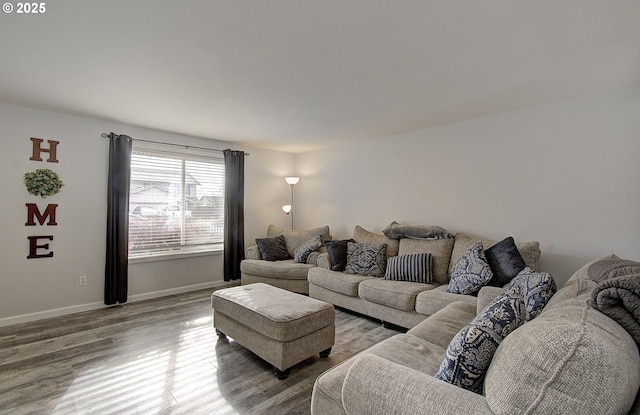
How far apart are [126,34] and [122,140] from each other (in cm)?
241

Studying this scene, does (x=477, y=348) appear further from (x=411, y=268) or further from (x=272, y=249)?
(x=272, y=249)

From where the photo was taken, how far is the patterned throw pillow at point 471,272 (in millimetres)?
2811

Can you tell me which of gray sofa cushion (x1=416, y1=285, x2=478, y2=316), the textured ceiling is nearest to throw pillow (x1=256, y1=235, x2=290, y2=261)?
the textured ceiling

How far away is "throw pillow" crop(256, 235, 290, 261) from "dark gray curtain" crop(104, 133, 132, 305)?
5.90 feet

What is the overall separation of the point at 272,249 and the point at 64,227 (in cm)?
261

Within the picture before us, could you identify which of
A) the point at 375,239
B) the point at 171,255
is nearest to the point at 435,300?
the point at 375,239

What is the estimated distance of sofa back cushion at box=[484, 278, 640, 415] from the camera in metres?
0.73

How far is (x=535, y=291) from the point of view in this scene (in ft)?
4.69

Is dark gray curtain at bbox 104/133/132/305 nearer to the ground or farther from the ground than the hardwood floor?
farther from the ground

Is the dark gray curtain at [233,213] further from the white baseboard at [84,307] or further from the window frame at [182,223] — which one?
the white baseboard at [84,307]

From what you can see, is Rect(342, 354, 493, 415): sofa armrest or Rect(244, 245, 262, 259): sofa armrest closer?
Rect(342, 354, 493, 415): sofa armrest

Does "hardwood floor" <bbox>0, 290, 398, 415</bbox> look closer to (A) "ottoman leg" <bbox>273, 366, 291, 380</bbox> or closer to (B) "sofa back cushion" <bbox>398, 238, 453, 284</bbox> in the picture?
(A) "ottoman leg" <bbox>273, 366, 291, 380</bbox>

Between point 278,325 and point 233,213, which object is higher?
point 233,213

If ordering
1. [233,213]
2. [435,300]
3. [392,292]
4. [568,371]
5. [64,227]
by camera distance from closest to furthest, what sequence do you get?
[568,371] < [435,300] < [392,292] < [64,227] < [233,213]
